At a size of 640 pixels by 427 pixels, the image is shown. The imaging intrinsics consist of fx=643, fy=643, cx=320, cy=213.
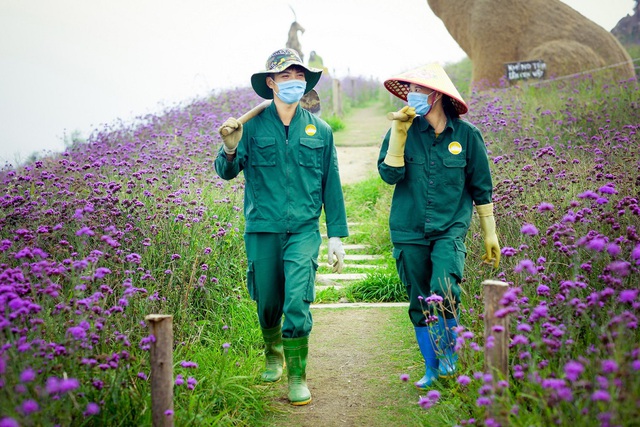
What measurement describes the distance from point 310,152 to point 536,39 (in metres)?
11.6

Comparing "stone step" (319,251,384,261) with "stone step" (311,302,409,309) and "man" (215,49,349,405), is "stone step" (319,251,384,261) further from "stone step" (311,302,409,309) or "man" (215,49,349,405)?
"man" (215,49,349,405)

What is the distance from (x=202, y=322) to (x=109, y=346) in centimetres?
134

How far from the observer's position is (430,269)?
13.9 feet

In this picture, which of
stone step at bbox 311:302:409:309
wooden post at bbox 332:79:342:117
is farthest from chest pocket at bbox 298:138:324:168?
wooden post at bbox 332:79:342:117

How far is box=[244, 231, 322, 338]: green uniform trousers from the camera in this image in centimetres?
406

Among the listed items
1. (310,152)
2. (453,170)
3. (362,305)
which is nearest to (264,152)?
(310,152)

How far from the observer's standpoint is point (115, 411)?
3.06 meters

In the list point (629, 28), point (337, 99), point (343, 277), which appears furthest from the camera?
point (629, 28)

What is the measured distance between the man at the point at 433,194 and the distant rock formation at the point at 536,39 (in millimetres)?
10216

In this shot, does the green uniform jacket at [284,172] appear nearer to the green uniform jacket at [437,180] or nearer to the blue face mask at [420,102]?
the green uniform jacket at [437,180]

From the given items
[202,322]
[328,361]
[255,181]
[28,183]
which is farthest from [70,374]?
[28,183]

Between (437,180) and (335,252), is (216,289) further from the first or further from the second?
(437,180)

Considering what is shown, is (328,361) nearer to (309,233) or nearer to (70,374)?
(309,233)

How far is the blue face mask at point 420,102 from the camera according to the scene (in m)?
4.14
